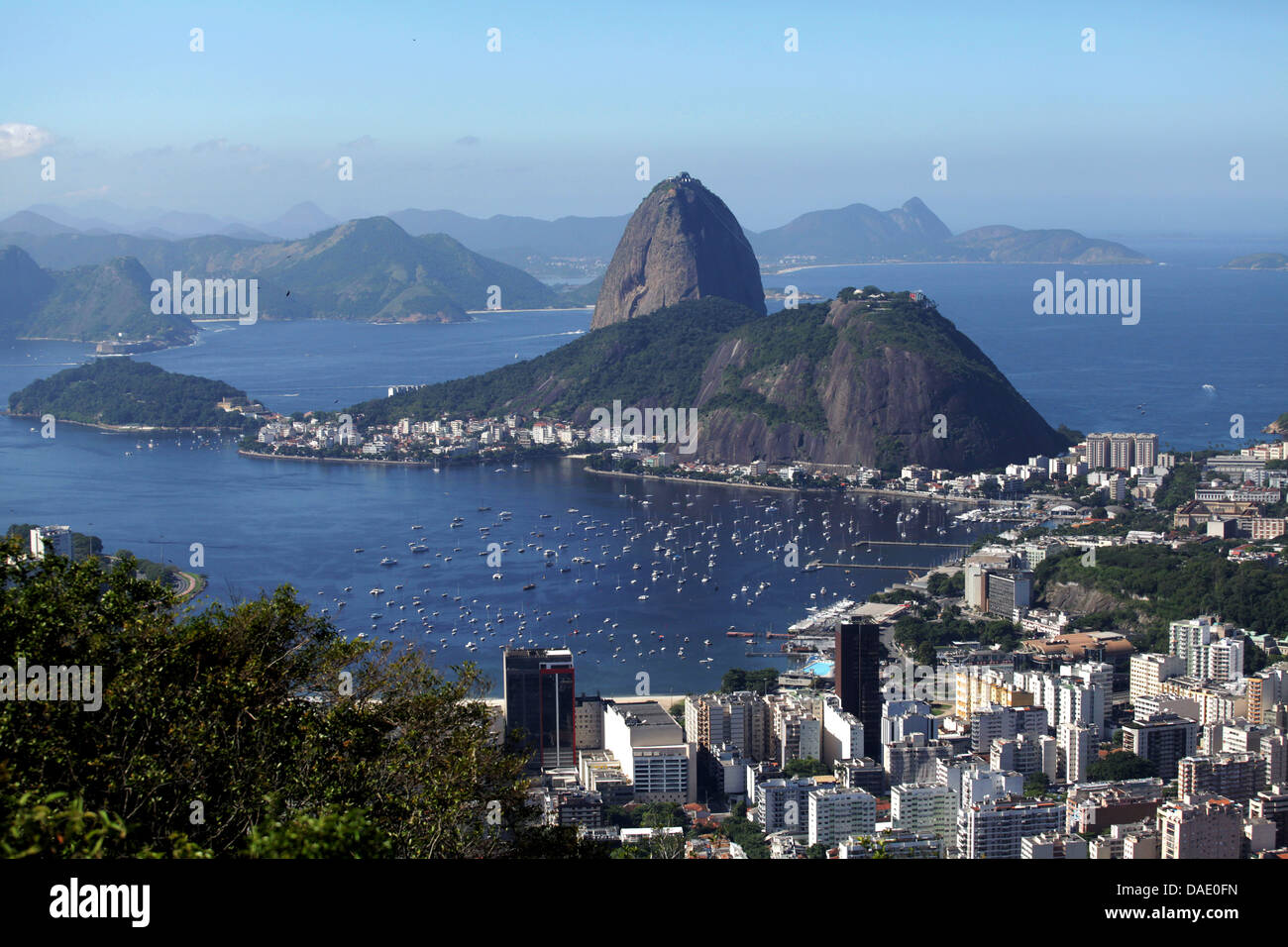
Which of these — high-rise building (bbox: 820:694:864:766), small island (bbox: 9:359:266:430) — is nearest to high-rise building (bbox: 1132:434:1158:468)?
high-rise building (bbox: 820:694:864:766)

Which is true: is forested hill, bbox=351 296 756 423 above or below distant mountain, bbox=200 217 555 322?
below

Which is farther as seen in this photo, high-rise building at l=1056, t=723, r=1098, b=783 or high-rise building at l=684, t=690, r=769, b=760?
high-rise building at l=684, t=690, r=769, b=760

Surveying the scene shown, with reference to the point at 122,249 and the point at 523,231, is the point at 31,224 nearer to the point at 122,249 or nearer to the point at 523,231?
the point at 122,249

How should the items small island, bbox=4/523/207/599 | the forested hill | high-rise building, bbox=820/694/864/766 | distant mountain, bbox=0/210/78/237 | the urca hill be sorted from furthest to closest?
distant mountain, bbox=0/210/78/237 → the forested hill → the urca hill → small island, bbox=4/523/207/599 → high-rise building, bbox=820/694/864/766

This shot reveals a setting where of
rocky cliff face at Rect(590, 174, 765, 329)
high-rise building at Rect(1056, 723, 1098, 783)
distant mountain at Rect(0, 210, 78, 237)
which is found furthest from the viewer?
distant mountain at Rect(0, 210, 78, 237)

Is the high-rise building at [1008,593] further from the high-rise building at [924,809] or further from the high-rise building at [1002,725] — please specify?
the high-rise building at [924,809]

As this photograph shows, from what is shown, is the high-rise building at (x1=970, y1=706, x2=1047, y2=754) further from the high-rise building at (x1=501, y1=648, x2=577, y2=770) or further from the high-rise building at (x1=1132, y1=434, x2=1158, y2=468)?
the high-rise building at (x1=1132, y1=434, x2=1158, y2=468)
